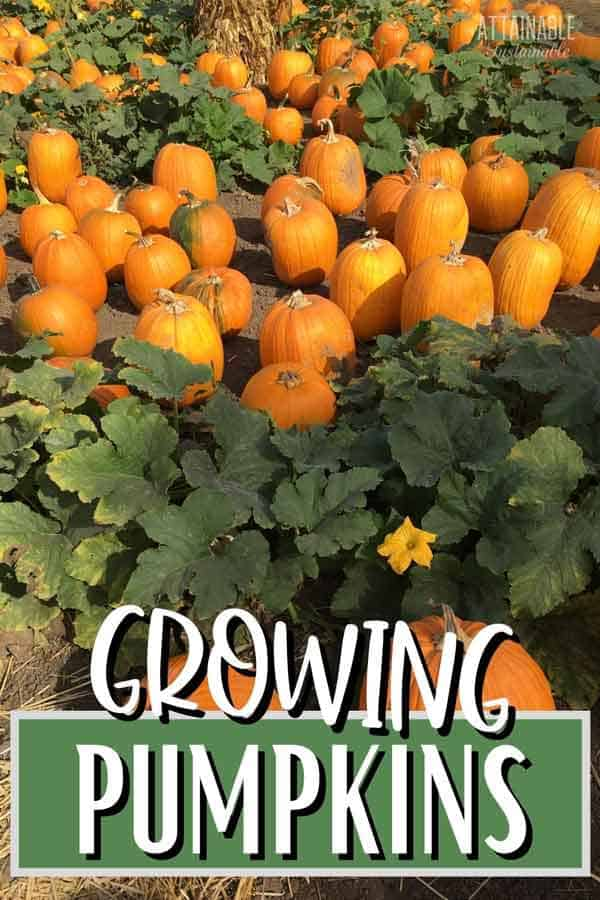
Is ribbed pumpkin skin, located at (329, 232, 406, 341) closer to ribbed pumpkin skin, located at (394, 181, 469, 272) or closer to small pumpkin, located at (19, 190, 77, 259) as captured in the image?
ribbed pumpkin skin, located at (394, 181, 469, 272)

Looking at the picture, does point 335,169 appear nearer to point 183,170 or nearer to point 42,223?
point 183,170

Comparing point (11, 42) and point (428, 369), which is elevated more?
point (11, 42)

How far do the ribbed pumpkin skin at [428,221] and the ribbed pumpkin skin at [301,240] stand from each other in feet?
1.54

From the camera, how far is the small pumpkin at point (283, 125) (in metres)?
6.56

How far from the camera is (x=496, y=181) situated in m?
5.16

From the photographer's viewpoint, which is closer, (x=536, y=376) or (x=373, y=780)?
(x=373, y=780)

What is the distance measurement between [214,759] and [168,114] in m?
5.68

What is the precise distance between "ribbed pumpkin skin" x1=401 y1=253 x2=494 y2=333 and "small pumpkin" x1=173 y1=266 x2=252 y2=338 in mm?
992

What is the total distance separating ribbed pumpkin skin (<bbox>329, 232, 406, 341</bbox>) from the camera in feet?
13.6

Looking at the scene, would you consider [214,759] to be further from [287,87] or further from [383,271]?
[287,87]

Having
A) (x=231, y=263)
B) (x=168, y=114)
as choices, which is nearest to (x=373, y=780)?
(x=231, y=263)

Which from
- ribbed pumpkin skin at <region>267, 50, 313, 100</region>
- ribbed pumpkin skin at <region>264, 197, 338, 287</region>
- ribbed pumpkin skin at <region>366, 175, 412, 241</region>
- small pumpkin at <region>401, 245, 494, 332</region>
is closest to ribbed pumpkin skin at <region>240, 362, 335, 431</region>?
small pumpkin at <region>401, 245, 494, 332</region>

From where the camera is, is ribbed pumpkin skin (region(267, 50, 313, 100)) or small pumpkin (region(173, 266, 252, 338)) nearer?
small pumpkin (region(173, 266, 252, 338))

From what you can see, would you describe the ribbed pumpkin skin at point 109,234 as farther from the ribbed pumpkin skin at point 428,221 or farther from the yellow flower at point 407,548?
the yellow flower at point 407,548
